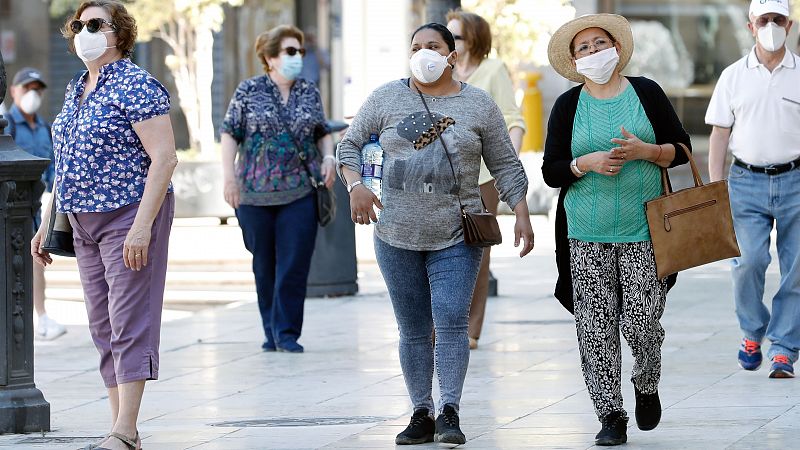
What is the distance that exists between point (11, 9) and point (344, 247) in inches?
475

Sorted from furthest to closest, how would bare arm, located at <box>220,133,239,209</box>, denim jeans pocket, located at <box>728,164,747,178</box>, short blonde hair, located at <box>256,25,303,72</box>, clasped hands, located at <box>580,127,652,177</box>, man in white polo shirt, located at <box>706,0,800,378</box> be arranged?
short blonde hair, located at <box>256,25,303,72</box> → bare arm, located at <box>220,133,239,209</box> → denim jeans pocket, located at <box>728,164,747,178</box> → man in white polo shirt, located at <box>706,0,800,378</box> → clasped hands, located at <box>580,127,652,177</box>

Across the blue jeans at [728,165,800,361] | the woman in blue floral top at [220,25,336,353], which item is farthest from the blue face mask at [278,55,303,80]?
the blue jeans at [728,165,800,361]

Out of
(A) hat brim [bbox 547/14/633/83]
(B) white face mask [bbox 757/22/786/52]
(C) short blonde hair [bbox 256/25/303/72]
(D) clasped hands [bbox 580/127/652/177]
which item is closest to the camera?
(D) clasped hands [bbox 580/127/652/177]

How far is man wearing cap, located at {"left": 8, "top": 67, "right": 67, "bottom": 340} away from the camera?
12.0 m

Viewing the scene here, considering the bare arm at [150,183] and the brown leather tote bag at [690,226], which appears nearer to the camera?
the bare arm at [150,183]

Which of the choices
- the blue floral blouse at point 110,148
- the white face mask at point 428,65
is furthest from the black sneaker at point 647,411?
the blue floral blouse at point 110,148

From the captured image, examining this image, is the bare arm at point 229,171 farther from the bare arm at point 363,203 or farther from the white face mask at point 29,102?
the bare arm at point 363,203

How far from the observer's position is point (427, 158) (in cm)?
708

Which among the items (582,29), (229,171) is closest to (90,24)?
(582,29)

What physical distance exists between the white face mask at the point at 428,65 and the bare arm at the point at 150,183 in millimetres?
1060

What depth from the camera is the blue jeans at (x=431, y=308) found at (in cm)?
711

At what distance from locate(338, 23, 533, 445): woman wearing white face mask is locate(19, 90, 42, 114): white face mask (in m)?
5.48

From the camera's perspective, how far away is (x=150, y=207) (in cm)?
670

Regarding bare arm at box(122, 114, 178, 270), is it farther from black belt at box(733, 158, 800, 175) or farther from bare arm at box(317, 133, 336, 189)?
bare arm at box(317, 133, 336, 189)
